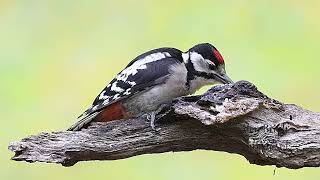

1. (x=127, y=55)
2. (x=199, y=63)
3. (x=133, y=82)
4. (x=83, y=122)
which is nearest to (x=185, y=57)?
(x=199, y=63)

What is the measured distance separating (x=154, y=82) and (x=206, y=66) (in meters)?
0.16

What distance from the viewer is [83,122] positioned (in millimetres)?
1817

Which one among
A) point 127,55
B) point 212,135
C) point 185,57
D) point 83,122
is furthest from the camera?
point 127,55

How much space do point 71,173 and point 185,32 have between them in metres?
0.63

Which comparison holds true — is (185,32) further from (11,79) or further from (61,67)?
(11,79)

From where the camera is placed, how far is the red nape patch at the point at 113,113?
1.87 meters

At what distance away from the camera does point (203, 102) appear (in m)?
1.55

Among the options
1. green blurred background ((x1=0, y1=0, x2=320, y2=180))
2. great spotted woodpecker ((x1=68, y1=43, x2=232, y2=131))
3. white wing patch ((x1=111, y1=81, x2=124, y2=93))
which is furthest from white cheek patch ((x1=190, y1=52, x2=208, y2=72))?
green blurred background ((x1=0, y1=0, x2=320, y2=180))

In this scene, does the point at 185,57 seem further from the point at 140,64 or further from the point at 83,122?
the point at 83,122

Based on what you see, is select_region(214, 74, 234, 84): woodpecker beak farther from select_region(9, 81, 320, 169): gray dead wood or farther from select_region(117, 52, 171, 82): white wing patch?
select_region(9, 81, 320, 169): gray dead wood

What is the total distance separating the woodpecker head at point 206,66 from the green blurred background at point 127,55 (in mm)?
413

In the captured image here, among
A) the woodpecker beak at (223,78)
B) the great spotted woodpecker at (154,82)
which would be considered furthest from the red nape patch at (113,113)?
the woodpecker beak at (223,78)

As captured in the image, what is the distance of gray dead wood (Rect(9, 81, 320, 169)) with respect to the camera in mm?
1512

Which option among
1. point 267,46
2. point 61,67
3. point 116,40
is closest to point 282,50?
point 267,46
